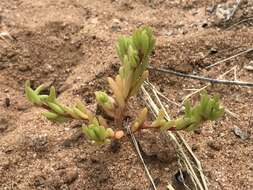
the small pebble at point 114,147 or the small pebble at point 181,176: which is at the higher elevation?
the small pebble at point 114,147

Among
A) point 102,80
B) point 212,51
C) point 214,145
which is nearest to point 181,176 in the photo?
point 214,145

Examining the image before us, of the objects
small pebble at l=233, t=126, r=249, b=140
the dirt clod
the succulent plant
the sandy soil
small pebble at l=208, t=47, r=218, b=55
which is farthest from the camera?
small pebble at l=208, t=47, r=218, b=55

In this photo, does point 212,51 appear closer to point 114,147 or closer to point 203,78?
point 203,78

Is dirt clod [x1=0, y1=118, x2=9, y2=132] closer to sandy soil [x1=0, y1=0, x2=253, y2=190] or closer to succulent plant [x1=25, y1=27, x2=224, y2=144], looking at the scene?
sandy soil [x1=0, y1=0, x2=253, y2=190]


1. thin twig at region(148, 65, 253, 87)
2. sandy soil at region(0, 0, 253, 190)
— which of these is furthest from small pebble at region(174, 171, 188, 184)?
thin twig at region(148, 65, 253, 87)

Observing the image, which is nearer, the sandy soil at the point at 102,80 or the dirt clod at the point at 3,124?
the sandy soil at the point at 102,80

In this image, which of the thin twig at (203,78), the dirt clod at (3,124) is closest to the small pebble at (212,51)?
the thin twig at (203,78)

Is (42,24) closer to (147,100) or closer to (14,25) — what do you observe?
(14,25)

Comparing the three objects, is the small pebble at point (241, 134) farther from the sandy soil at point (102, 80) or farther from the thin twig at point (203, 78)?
the thin twig at point (203, 78)

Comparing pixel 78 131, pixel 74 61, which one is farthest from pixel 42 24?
pixel 78 131
